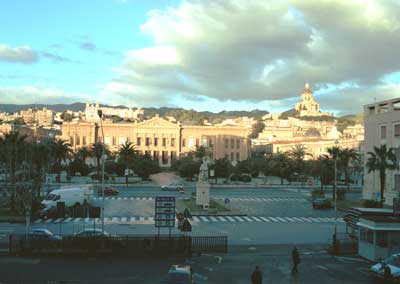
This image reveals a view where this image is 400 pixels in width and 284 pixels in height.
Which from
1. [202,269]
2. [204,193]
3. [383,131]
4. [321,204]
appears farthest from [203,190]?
[202,269]

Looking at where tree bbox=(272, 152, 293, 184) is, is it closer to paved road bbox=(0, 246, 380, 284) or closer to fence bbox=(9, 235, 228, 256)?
fence bbox=(9, 235, 228, 256)

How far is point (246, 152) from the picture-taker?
182750 mm

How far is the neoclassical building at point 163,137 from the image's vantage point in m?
174

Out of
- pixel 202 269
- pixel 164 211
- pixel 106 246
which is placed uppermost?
pixel 164 211

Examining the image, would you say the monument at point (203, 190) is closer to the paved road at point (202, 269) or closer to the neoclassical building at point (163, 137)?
the paved road at point (202, 269)

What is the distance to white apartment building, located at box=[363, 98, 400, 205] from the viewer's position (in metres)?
60.2

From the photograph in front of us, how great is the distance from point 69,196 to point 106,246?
24.1m

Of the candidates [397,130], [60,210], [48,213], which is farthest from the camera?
[397,130]

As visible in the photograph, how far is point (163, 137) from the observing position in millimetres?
176500

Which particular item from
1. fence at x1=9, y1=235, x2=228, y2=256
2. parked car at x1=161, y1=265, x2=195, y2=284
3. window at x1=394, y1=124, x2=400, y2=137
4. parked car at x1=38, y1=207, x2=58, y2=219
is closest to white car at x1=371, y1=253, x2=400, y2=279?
parked car at x1=161, y1=265, x2=195, y2=284

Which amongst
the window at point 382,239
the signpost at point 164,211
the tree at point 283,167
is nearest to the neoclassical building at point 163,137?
the tree at point 283,167

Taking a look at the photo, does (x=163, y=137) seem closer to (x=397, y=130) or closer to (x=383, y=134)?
(x=383, y=134)

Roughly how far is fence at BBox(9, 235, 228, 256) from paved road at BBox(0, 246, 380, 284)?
1192 mm

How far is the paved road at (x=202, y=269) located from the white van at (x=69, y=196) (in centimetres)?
2387
